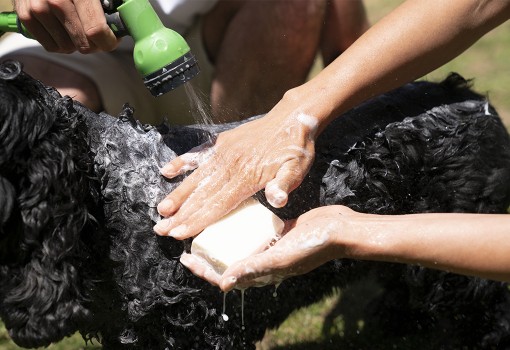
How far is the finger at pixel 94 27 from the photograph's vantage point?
6.79 feet

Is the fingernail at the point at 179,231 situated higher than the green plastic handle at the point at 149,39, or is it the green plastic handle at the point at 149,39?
the green plastic handle at the point at 149,39

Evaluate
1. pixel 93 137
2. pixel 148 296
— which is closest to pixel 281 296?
pixel 148 296

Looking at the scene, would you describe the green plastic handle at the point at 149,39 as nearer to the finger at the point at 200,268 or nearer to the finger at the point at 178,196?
the finger at the point at 178,196

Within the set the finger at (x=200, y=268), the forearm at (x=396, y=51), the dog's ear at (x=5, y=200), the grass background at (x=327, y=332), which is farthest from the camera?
the grass background at (x=327, y=332)

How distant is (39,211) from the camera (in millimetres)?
1835

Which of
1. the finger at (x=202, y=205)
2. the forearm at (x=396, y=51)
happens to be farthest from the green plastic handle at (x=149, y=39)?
the forearm at (x=396, y=51)

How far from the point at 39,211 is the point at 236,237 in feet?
1.73

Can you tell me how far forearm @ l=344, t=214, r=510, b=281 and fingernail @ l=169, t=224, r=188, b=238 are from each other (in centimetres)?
45

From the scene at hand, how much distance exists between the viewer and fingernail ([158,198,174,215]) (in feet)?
6.74

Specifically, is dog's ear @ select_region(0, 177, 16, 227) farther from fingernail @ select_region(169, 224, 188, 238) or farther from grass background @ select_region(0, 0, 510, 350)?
grass background @ select_region(0, 0, 510, 350)

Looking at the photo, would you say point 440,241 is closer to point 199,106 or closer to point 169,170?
point 169,170

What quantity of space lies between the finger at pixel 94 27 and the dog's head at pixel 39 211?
0.75 ft

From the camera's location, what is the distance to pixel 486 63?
201 inches

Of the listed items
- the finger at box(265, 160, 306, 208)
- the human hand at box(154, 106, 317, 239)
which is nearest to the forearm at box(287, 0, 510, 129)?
the human hand at box(154, 106, 317, 239)
